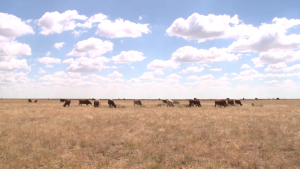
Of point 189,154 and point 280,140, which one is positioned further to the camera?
point 280,140

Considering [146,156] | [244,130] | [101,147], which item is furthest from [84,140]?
[244,130]

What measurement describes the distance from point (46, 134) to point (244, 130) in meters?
11.1

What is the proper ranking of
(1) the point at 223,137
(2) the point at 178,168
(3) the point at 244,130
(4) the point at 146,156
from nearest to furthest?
(2) the point at 178,168, (4) the point at 146,156, (1) the point at 223,137, (3) the point at 244,130

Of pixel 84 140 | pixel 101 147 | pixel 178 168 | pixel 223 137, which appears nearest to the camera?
pixel 178 168

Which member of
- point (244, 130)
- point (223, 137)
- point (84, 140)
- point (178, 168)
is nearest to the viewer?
point (178, 168)

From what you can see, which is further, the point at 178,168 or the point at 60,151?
the point at 60,151

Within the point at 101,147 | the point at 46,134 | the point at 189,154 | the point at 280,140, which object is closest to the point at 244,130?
the point at 280,140

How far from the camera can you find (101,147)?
32.4ft

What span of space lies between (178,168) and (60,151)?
16.6 feet

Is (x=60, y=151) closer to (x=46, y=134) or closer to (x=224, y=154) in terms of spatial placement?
(x=46, y=134)

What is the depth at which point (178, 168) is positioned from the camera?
25.5 ft

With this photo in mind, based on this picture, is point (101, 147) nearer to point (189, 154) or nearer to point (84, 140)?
point (84, 140)

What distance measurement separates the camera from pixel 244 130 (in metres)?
13.0

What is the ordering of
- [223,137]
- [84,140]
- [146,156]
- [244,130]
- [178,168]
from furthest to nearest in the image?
[244,130] → [223,137] → [84,140] → [146,156] → [178,168]
